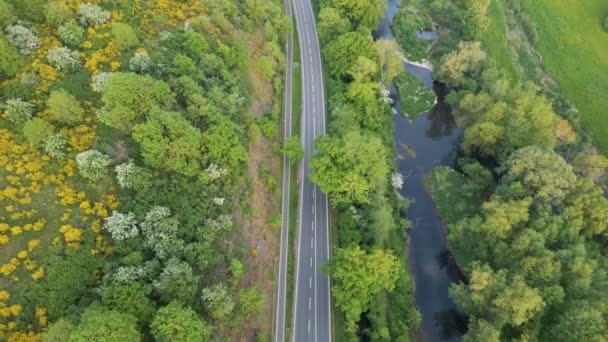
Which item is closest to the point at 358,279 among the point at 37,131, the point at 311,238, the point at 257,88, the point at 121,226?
the point at 311,238

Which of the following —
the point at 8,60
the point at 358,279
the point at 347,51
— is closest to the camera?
the point at 358,279

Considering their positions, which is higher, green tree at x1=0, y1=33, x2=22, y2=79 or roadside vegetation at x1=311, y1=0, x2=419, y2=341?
green tree at x1=0, y1=33, x2=22, y2=79

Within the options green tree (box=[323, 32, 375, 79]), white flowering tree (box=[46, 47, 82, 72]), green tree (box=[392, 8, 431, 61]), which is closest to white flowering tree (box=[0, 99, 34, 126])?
white flowering tree (box=[46, 47, 82, 72])

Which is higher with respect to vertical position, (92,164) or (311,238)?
(92,164)

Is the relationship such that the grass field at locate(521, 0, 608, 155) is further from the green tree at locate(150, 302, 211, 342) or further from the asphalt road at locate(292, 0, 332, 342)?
the green tree at locate(150, 302, 211, 342)

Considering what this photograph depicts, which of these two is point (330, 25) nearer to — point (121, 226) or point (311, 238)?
point (311, 238)
